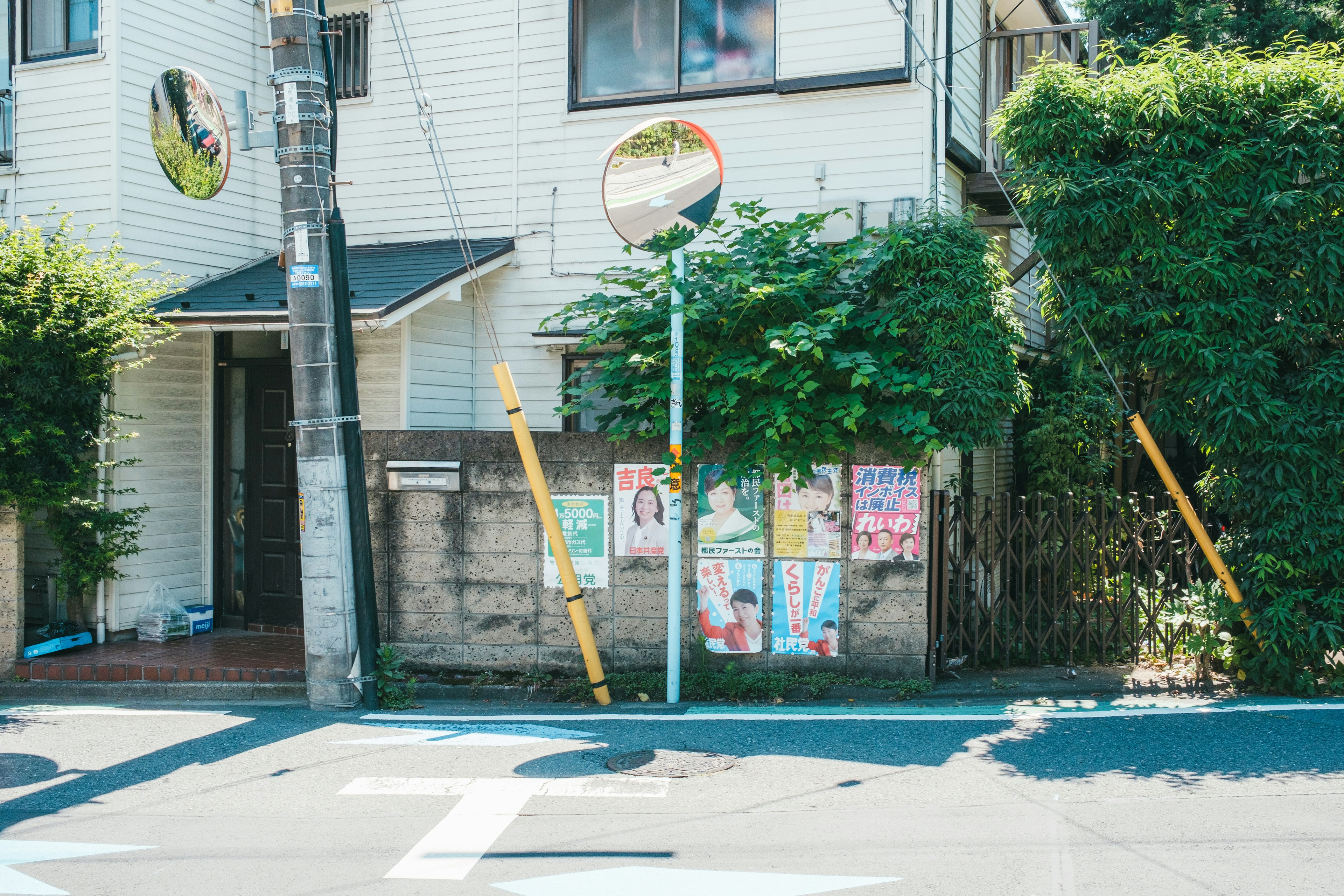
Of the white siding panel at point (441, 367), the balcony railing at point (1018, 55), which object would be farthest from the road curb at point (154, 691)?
the balcony railing at point (1018, 55)

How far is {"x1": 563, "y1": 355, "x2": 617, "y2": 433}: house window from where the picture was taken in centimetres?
984

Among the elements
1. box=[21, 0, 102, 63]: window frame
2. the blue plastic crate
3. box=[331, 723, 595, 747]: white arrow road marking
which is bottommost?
box=[331, 723, 595, 747]: white arrow road marking

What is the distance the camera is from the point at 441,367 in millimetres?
9820

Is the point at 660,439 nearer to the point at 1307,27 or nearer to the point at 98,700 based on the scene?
the point at 98,700

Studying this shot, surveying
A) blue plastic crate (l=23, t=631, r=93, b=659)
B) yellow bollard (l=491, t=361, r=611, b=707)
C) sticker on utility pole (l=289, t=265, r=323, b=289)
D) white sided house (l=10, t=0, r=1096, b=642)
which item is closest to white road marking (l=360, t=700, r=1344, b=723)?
yellow bollard (l=491, t=361, r=611, b=707)

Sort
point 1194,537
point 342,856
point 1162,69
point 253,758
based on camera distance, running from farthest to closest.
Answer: point 1194,537 → point 1162,69 → point 253,758 → point 342,856

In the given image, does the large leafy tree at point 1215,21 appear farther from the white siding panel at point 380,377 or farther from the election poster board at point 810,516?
the white siding panel at point 380,377

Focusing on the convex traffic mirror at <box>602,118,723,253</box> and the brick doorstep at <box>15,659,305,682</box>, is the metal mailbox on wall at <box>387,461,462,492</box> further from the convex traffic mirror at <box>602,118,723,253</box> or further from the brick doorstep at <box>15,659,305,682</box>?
the convex traffic mirror at <box>602,118,723,253</box>

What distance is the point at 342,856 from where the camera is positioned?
15.4ft

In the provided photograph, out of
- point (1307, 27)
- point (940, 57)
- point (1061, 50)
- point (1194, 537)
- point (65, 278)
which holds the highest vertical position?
point (1307, 27)

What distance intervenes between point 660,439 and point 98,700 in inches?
188

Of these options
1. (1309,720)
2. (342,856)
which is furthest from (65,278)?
(1309,720)

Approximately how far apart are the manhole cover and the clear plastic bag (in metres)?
5.24

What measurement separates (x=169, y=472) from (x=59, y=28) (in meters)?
4.36
